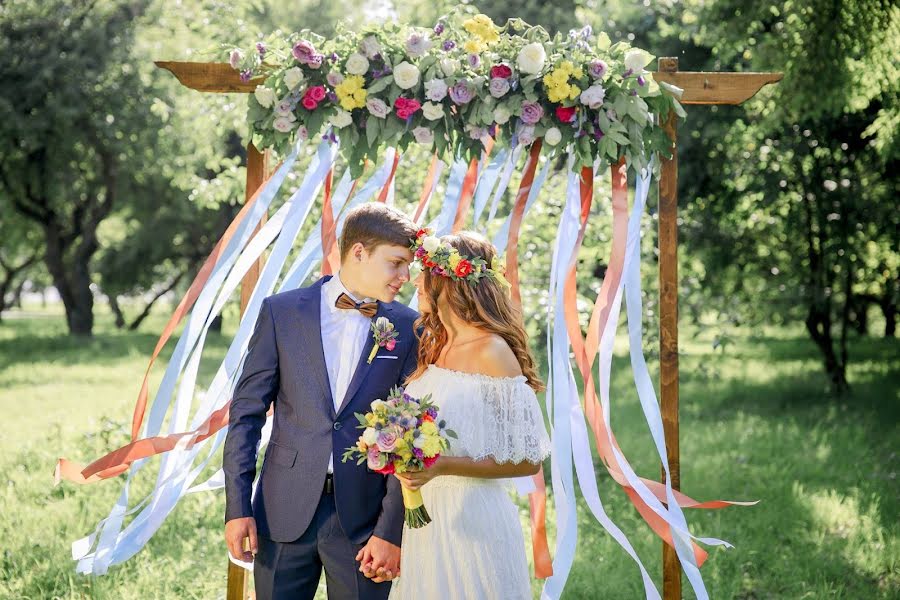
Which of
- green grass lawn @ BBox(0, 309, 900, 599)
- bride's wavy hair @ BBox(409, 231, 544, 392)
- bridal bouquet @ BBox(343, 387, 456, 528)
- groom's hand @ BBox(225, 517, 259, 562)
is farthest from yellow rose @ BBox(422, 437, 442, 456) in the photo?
green grass lawn @ BBox(0, 309, 900, 599)

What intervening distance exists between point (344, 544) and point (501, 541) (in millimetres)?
522

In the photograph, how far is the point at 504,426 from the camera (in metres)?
3.03

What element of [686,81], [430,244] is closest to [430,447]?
[430,244]

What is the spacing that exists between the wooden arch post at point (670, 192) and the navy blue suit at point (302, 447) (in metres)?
1.02

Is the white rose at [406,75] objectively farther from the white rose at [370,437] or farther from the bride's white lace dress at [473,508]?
the white rose at [370,437]

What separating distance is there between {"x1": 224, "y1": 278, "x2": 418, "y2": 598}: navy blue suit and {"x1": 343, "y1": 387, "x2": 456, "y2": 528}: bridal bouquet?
27 cm

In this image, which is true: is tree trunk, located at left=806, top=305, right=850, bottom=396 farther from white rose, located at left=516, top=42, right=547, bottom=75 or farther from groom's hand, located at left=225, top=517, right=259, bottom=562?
groom's hand, located at left=225, top=517, right=259, bottom=562

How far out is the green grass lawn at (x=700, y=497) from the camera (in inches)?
200

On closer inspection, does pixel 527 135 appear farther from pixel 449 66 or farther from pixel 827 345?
pixel 827 345

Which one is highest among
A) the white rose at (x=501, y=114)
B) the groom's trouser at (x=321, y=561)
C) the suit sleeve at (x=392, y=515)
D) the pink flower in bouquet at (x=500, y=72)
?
the pink flower in bouquet at (x=500, y=72)

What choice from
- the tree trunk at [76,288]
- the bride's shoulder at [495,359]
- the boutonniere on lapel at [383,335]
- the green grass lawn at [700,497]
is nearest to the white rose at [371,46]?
the boutonniere on lapel at [383,335]

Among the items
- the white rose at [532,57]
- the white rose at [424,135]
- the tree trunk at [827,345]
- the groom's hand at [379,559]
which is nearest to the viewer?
the groom's hand at [379,559]

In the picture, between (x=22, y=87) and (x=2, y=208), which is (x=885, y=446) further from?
(x=2, y=208)

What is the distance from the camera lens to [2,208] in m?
21.1
